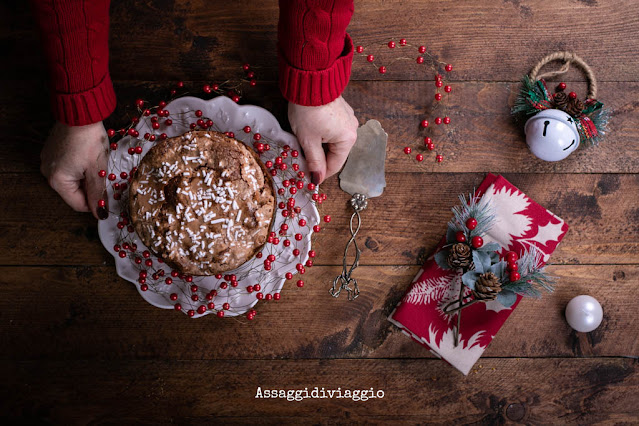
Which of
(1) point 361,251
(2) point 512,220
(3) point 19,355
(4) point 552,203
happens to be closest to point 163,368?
(3) point 19,355

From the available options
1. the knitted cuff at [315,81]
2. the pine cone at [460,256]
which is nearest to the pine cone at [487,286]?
the pine cone at [460,256]

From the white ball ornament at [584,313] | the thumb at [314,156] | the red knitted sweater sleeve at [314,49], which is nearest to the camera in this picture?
the red knitted sweater sleeve at [314,49]

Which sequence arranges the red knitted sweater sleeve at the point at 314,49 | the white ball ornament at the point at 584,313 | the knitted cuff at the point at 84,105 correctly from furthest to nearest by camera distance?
the white ball ornament at the point at 584,313, the knitted cuff at the point at 84,105, the red knitted sweater sleeve at the point at 314,49

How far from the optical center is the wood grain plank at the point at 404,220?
1.15 meters

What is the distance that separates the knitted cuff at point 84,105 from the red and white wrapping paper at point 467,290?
850 millimetres

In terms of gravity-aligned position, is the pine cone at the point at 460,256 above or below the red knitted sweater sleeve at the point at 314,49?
below

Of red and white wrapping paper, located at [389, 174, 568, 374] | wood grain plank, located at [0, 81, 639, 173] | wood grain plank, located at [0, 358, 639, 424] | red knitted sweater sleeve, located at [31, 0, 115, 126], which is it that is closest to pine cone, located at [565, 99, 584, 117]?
wood grain plank, located at [0, 81, 639, 173]

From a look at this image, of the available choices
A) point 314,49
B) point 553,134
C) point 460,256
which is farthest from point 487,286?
point 314,49

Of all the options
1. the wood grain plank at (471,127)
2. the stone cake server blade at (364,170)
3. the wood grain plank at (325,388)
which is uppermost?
the wood grain plank at (471,127)

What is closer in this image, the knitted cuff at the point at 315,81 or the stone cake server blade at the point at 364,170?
the knitted cuff at the point at 315,81

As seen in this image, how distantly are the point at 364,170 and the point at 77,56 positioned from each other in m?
0.68

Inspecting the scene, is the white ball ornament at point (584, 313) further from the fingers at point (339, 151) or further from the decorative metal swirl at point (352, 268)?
the fingers at point (339, 151)

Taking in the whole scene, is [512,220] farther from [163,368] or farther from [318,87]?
[163,368]

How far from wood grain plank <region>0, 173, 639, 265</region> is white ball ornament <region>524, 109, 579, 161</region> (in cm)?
11
